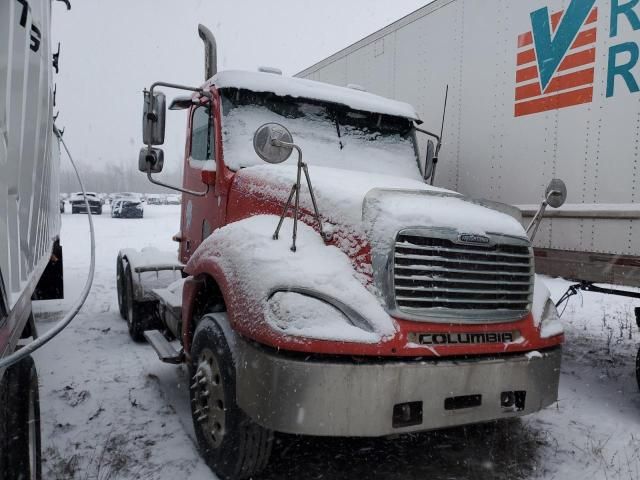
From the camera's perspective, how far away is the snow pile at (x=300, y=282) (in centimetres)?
238

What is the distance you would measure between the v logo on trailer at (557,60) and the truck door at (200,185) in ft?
8.99

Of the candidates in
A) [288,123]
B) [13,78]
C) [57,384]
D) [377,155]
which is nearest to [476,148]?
[377,155]

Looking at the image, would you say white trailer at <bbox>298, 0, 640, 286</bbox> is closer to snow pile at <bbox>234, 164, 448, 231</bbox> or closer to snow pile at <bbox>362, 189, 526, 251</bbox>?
snow pile at <bbox>362, 189, 526, 251</bbox>

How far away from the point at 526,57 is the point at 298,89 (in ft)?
6.83

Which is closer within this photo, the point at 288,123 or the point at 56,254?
the point at 288,123

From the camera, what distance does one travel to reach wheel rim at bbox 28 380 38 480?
220 centimetres

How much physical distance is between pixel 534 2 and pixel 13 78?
164 inches

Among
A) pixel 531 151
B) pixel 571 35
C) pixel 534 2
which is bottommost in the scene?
pixel 531 151

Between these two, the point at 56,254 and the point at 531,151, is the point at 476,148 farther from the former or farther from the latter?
the point at 56,254

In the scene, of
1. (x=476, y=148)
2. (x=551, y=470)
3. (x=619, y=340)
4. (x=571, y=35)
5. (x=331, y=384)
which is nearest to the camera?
(x=331, y=384)

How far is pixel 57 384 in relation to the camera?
433cm

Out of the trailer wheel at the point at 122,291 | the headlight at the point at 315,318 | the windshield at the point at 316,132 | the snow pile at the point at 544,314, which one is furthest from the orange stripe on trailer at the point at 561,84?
the trailer wheel at the point at 122,291

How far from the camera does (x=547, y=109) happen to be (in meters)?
4.22

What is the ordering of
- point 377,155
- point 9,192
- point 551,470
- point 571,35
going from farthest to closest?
point 377,155, point 571,35, point 551,470, point 9,192
